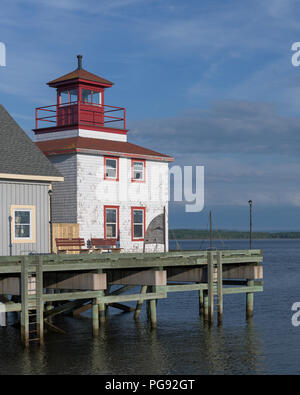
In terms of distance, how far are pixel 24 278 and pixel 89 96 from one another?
17.4 m

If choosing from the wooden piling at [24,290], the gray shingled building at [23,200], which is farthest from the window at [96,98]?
the wooden piling at [24,290]

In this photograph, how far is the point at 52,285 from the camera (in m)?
25.0

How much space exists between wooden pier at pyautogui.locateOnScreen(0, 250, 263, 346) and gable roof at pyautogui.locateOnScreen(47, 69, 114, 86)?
1272cm

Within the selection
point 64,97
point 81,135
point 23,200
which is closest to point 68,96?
point 64,97

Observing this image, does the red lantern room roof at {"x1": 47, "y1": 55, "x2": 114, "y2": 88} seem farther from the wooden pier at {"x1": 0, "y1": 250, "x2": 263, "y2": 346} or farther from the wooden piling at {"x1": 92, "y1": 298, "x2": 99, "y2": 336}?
the wooden piling at {"x1": 92, "y1": 298, "x2": 99, "y2": 336}

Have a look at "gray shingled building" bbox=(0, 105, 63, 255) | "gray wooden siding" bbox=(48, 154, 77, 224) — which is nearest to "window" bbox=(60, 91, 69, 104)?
"gray wooden siding" bbox=(48, 154, 77, 224)

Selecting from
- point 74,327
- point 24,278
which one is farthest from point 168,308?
point 24,278

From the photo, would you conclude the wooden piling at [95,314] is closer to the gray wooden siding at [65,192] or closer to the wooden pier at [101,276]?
the wooden pier at [101,276]

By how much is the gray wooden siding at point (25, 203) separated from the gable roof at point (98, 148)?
3849 millimetres

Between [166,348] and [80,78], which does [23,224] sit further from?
[80,78]

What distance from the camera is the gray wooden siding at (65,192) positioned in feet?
106

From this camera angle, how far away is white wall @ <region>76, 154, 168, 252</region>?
32344 mm

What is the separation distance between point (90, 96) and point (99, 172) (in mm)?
6333

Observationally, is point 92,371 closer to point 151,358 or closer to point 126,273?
point 151,358
